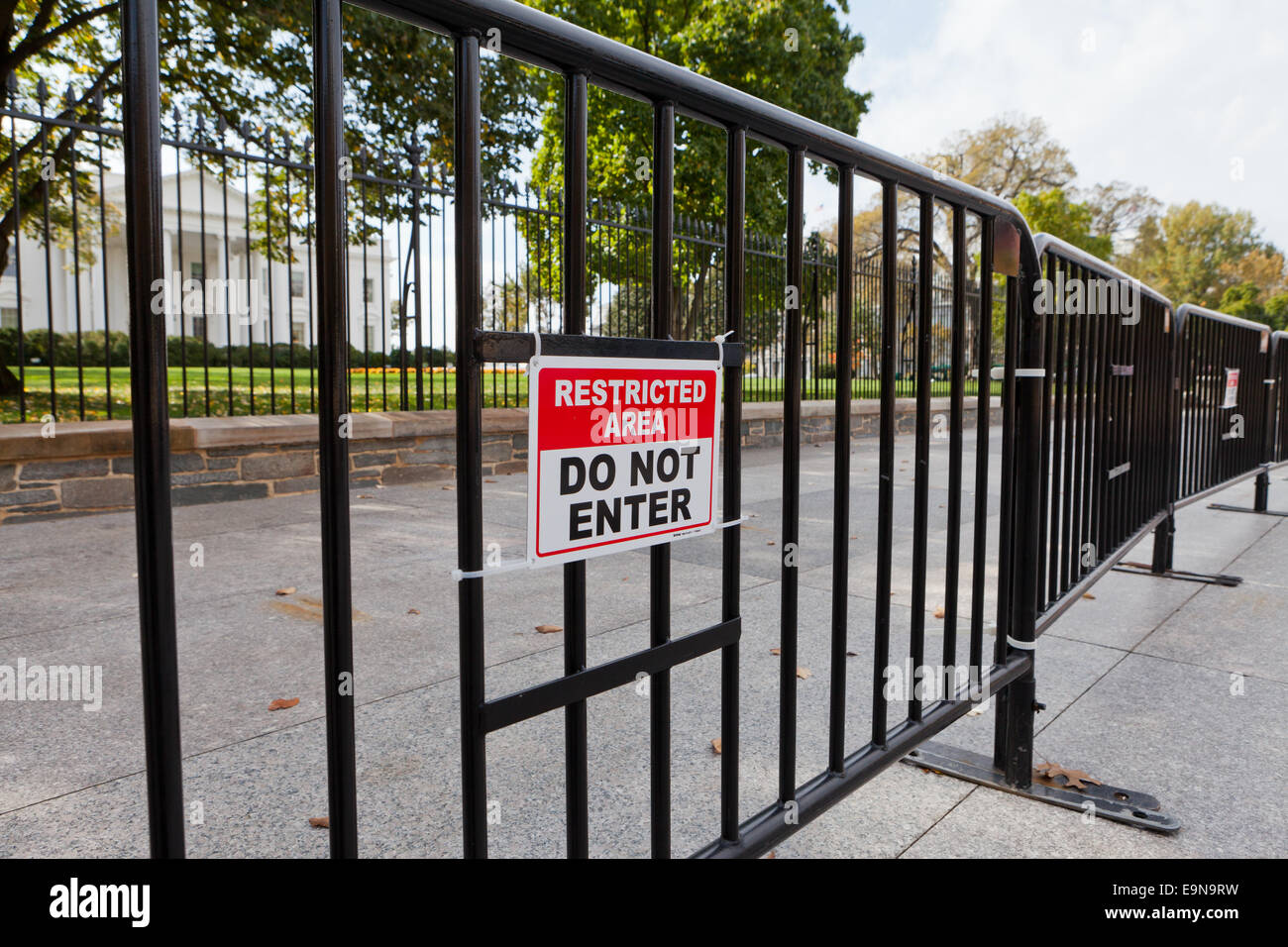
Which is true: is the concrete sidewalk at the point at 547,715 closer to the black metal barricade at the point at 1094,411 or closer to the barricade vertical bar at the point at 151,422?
the black metal barricade at the point at 1094,411

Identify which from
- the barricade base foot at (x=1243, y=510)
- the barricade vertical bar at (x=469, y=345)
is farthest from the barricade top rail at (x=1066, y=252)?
the barricade base foot at (x=1243, y=510)

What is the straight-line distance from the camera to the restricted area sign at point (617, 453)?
1.31 m

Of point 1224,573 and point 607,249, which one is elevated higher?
point 607,249

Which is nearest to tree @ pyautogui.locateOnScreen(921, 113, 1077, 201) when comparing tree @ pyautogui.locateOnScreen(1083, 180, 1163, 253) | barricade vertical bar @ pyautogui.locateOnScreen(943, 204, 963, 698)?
tree @ pyautogui.locateOnScreen(1083, 180, 1163, 253)

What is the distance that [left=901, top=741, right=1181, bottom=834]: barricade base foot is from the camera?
243cm

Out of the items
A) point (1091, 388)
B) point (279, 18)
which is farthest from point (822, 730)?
point (279, 18)

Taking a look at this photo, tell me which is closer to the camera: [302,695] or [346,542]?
[346,542]

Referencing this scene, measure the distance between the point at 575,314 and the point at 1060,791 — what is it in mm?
2160

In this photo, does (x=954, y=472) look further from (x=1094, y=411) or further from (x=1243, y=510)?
(x=1243, y=510)

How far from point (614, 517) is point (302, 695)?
2.19 metres

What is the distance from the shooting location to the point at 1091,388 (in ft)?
11.2

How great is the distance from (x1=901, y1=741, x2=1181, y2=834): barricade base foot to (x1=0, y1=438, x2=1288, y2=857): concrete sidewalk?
0.14 feet
